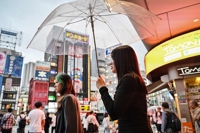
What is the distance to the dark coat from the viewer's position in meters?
1.59

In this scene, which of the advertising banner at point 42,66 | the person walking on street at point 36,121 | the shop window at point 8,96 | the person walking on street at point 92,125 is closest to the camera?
the person walking on street at point 36,121

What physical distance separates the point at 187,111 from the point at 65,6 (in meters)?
5.79

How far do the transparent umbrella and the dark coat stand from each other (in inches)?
31.3

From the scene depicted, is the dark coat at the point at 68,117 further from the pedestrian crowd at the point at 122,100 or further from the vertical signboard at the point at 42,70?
the vertical signboard at the point at 42,70

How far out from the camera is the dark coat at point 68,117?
62.6 inches

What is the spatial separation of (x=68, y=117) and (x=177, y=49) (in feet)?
17.4

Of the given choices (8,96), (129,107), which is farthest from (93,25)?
(8,96)

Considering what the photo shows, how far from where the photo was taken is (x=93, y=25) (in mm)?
2053

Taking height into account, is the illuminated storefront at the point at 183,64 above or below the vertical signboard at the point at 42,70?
below

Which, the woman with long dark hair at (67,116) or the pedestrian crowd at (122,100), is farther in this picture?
the woman with long dark hair at (67,116)

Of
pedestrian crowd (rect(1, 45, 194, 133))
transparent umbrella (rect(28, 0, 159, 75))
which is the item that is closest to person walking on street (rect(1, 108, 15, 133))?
transparent umbrella (rect(28, 0, 159, 75))

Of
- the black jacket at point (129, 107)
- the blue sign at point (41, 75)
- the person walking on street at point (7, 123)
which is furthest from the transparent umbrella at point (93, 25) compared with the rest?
the blue sign at point (41, 75)

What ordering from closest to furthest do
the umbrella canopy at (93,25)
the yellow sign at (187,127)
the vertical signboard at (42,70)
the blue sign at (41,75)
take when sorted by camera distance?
the umbrella canopy at (93,25) → the yellow sign at (187,127) → the vertical signboard at (42,70) → the blue sign at (41,75)

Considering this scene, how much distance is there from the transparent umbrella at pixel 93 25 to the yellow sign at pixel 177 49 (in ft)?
10.7
